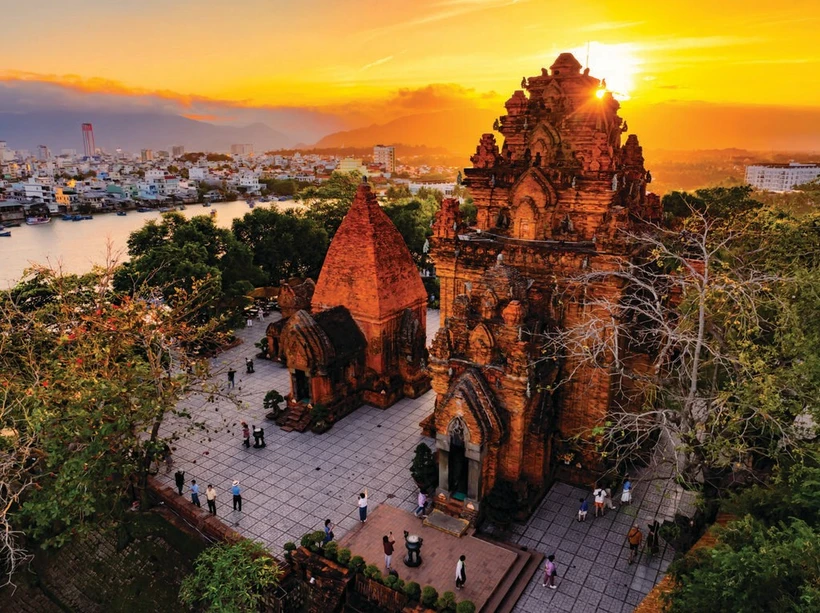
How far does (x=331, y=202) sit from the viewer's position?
158 ft

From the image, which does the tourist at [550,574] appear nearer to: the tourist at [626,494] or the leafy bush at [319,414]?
the tourist at [626,494]

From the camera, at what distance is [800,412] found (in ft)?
39.7

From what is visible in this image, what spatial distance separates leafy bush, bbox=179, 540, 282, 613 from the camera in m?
13.4

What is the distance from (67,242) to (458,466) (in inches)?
2878

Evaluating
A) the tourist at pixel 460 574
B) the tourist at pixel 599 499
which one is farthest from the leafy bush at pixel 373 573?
the tourist at pixel 599 499

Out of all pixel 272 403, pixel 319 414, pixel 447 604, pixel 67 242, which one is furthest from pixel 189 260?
pixel 67 242

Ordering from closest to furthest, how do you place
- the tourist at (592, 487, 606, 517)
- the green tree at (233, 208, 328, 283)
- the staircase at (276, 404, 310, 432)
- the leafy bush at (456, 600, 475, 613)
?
1. the leafy bush at (456, 600, 475, 613)
2. the tourist at (592, 487, 606, 517)
3. the staircase at (276, 404, 310, 432)
4. the green tree at (233, 208, 328, 283)

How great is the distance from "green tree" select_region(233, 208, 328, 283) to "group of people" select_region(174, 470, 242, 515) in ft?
69.6

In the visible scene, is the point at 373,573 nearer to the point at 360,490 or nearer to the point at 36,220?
the point at 360,490

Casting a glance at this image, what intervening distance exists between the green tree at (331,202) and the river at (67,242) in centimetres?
398

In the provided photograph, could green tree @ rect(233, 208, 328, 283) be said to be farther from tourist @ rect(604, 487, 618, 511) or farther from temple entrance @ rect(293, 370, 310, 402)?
tourist @ rect(604, 487, 618, 511)

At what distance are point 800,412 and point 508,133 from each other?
40.3 feet

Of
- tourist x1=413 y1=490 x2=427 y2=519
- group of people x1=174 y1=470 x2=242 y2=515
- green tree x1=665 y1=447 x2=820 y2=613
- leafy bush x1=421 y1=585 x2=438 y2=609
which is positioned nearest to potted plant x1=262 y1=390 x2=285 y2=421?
group of people x1=174 y1=470 x2=242 y2=515

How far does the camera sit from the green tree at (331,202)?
1807 inches
